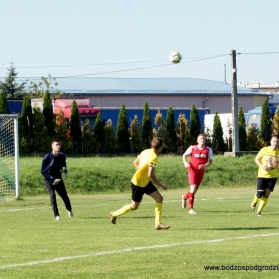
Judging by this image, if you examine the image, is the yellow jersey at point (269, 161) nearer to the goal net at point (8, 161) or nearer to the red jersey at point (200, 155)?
the red jersey at point (200, 155)

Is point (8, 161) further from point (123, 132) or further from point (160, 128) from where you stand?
point (160, 128)

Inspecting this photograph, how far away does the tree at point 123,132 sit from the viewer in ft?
158

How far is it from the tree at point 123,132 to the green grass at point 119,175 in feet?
24.7

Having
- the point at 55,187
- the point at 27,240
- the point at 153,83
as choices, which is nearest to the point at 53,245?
the point at 27,240

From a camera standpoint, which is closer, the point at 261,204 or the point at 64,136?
the point at 261,204

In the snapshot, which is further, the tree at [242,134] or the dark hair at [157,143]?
the tree at [242,134]

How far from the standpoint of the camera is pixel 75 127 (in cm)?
4672

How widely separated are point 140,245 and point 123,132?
35502 millimetres

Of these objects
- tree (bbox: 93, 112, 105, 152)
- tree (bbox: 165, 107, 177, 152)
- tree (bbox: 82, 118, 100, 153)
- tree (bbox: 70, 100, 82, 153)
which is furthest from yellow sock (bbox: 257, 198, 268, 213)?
tree (bbox: 165, 107, 177, 152)

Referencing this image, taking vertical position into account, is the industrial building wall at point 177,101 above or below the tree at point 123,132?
above

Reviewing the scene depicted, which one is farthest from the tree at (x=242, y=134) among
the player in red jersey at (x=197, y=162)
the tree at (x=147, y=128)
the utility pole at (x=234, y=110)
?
the player in red jersey at (x=197, y=162)

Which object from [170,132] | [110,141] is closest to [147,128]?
[170,132]

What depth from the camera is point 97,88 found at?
81.4m

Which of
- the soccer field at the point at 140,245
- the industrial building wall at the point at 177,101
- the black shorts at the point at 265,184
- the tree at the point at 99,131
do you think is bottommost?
the soccer field at the point at 140,245
